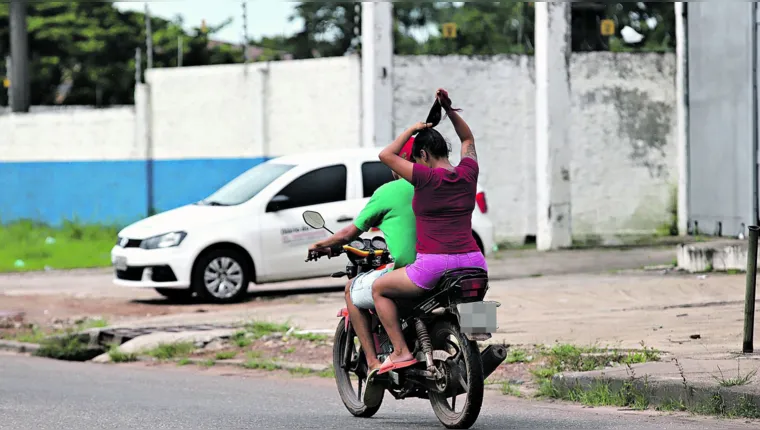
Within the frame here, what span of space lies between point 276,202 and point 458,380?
27.8 feet

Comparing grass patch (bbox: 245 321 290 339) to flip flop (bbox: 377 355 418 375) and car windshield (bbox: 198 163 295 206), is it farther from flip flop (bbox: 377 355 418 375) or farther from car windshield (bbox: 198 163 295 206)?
flip flop (bbox: 377 355 418 375)

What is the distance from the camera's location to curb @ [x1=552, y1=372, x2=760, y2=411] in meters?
7.22

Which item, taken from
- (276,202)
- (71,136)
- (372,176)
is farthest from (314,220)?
(71,136)

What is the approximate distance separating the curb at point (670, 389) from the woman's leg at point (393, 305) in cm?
169

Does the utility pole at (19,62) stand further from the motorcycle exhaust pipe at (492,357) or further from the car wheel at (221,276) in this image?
the motorcycle exhaust pipe at (492,357)

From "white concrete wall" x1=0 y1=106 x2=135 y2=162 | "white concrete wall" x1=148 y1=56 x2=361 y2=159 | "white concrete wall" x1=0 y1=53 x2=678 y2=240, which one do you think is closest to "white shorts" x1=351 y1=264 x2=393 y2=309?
"white concrete wall" x1=0 y1=53 x2=678 y2=240

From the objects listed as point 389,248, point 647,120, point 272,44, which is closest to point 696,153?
point 647,120

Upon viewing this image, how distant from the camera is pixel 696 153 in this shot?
20.2 meters

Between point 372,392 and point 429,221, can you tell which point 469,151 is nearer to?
point 429,221

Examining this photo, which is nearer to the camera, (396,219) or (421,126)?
(421,126)

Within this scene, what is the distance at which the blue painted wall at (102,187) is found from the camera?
24516 mm

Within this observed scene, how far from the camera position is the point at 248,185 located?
1539cm

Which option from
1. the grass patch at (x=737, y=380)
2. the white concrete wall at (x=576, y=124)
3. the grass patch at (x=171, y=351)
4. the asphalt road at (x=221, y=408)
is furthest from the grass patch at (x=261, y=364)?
the white concrete wall at (x=576, y=124)

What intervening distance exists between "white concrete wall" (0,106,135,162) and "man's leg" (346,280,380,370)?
1896 cm
